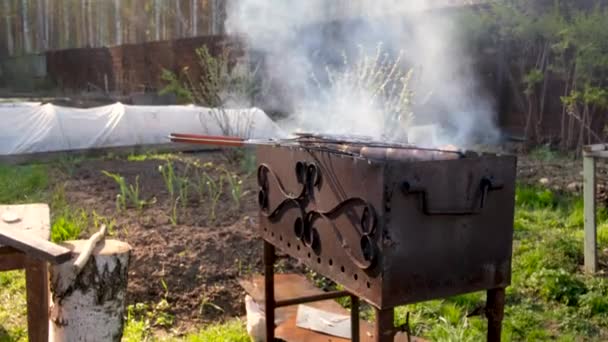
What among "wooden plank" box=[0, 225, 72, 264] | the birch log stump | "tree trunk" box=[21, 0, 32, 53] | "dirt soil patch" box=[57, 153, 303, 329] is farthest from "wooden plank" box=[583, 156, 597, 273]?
"tree trunk" box=[21, 0, 32, 53]

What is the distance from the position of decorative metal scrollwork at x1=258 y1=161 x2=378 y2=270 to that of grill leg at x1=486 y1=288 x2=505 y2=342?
1.95 feet

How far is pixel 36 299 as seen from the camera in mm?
2744

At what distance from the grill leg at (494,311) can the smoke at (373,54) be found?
20.5 feet

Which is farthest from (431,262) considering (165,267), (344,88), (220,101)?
(220,101)

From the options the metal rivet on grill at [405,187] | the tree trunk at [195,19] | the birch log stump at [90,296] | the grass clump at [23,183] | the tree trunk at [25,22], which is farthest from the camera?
the tree trunk at [25,22]

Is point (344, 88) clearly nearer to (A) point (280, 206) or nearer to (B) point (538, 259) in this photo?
(B) point (538, 259)

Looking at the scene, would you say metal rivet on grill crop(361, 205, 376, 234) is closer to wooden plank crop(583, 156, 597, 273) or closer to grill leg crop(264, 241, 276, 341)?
grill leg crop(264, 241, 276, 341)

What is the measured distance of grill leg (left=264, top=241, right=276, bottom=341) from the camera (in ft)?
9.83

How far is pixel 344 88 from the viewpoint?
739cm

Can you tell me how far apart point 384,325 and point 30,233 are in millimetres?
1800

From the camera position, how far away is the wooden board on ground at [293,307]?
3.30 metres

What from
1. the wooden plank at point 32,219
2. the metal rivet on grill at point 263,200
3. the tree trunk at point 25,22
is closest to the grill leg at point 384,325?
the metal rivet on grill at point 263,200

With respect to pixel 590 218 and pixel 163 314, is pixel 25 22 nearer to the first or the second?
pixel 163 314

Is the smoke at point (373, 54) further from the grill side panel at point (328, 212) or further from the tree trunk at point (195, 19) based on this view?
the grill side panel at point (328, 212)
